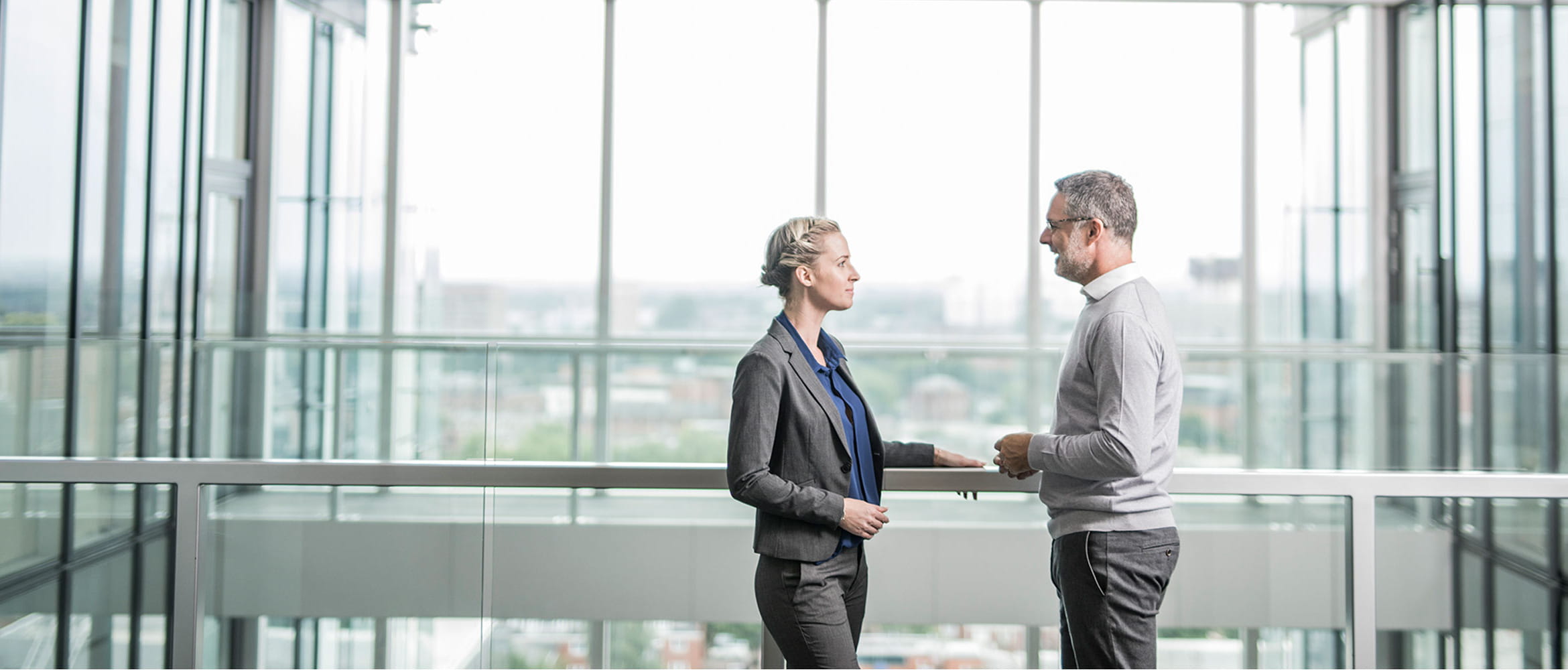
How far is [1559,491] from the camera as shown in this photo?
1.97 m

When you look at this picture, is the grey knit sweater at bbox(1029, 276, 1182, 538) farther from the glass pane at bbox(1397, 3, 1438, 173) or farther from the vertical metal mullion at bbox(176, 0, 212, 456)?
the vertical metal mullion at bbox(176, 0, 212, 456)

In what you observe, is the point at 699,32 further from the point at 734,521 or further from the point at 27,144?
the point at 734,521

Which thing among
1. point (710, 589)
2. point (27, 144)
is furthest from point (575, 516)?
point (27, 144)

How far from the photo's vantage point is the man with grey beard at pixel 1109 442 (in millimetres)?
1522

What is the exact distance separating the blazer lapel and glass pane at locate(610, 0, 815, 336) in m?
5.11

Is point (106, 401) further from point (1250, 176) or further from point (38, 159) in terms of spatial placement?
point (1250, 176)

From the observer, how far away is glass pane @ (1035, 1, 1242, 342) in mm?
6695

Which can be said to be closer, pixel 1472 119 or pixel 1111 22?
pixel 1472 119

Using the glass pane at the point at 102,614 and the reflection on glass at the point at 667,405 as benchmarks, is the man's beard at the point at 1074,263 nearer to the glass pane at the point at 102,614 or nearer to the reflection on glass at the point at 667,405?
the glass pane at the point at 102,614

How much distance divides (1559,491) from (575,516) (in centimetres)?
207

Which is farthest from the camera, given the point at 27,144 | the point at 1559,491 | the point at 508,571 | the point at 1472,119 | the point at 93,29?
the point at 1472,119

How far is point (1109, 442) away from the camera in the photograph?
1.50 meters

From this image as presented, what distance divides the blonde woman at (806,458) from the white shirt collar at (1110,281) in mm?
400

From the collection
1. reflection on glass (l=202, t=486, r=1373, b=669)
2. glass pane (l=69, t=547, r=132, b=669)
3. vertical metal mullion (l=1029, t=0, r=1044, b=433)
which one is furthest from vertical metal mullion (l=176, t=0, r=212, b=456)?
vertical metal mullion (l=1029, t=0, r=1044, b=433)
